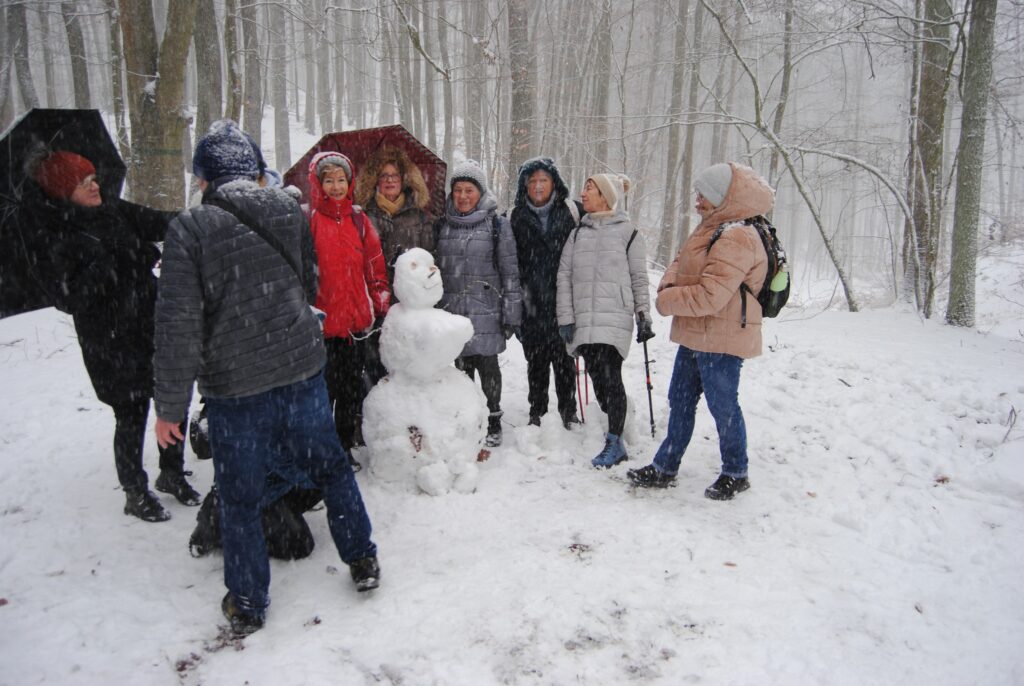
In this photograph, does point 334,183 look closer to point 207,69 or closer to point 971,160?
point 207,69

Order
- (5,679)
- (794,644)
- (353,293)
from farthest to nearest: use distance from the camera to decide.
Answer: (353,293)
(794,644)
(5,679)

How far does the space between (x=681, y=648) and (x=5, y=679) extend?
282cm

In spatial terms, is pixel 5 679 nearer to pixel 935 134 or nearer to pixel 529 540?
pixel 529 540

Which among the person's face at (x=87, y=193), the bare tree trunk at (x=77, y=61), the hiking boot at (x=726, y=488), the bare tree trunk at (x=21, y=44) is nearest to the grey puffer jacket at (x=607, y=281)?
the hiking boot at (x=726, y=488)

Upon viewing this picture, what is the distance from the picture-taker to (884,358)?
5.65m

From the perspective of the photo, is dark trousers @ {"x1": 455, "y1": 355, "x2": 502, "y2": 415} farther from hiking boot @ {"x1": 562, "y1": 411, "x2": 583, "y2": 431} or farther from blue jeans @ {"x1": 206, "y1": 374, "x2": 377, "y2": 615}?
blue jeans @ {"x1": 206, "y1": 374, "x2": 377, "y2": 615}

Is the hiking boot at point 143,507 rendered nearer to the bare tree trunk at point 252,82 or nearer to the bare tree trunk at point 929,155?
the bare tree trunk at point 929,155

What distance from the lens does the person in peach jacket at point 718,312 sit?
3.40 meters

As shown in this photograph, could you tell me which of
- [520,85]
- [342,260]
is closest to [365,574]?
[342,260]

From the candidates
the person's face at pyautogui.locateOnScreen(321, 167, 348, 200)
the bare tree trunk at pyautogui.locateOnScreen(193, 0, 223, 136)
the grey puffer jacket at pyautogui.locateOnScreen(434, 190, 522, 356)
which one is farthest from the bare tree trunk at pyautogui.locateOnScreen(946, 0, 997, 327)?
the bare tree trunk at pyautogui.locateOnScreen(193, 0, 223, 136)

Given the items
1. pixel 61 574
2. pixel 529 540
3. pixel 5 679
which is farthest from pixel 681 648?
pixel 61 574

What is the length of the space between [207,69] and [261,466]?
8923mm

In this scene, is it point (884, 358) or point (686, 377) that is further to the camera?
point (884, 358)

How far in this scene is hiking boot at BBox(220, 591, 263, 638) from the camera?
8.22 ft
